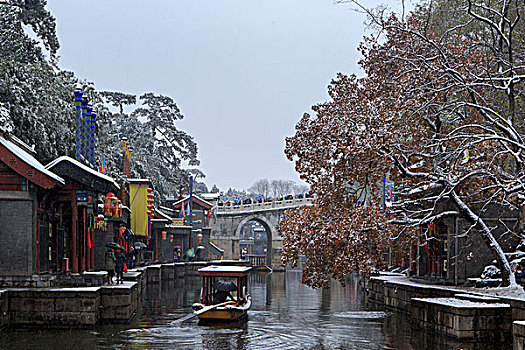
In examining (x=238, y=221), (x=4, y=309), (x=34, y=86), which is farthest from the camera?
(x=238, y=221)

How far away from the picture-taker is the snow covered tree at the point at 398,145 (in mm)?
21469

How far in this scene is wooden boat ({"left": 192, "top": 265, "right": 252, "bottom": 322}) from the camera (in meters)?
21.1

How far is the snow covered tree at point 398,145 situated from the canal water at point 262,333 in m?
2.11

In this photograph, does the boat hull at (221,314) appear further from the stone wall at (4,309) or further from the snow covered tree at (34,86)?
the snow covered tree at (34,86)

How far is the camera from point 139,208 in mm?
39938

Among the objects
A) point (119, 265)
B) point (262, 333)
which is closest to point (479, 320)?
point (262, 333)

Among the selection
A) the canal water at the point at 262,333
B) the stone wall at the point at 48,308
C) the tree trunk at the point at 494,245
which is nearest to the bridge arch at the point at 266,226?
the canal water at the point at 262,333

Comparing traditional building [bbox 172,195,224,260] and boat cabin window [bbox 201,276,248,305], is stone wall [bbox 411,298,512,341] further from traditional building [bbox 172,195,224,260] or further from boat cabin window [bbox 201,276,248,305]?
traditional building [bbox 172,195,224,260]

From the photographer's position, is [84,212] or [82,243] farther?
[84,212]

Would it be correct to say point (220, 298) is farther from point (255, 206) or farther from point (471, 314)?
point (255, 206)

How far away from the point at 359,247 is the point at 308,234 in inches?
74.5

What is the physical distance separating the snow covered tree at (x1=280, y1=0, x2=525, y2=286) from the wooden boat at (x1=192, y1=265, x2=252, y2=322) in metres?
2.70

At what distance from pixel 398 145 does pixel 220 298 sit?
25.3 feet

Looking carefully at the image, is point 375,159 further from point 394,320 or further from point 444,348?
point 444,348
